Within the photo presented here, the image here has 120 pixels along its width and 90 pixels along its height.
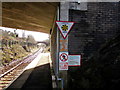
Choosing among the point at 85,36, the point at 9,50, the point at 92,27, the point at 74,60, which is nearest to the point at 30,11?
the point at 85,36

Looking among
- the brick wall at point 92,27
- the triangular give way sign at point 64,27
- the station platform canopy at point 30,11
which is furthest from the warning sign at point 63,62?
the station platform canopy at point 30,11

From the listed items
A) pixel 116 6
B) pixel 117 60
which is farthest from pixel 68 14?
pixel 117 60

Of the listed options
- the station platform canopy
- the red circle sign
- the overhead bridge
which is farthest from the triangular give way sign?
the station platform canopy

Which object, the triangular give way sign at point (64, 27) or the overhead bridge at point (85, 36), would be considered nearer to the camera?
the triangular give way sign at point (64, 27)

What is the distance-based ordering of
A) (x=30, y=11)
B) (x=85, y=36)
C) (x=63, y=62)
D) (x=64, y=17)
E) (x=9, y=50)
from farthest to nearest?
(x=9, y=50)
(x=30, y=11)
(x=85, y=36)
(x=64, y=17)
(x=63, y=62)

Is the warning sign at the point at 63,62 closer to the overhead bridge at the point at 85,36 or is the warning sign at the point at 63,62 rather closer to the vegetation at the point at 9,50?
the overhead bridge at the point at 85,36

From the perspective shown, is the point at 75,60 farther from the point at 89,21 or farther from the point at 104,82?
the point at 89,21

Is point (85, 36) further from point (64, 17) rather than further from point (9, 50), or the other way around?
point (9, 50)

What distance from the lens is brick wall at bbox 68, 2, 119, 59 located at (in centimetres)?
376

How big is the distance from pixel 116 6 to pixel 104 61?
94.3 inches

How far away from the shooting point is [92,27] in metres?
3.82

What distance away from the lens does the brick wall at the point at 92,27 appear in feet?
12.3

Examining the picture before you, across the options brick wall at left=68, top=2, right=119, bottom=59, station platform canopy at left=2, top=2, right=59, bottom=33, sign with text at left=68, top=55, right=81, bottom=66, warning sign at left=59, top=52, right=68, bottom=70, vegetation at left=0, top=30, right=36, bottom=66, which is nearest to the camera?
warning sign at left=59, top=52, right=68, bottom=70

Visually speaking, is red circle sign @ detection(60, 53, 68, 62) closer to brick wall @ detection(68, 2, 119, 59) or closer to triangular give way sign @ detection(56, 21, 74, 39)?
brick wall @ detection(68, 2, 119, 59)
